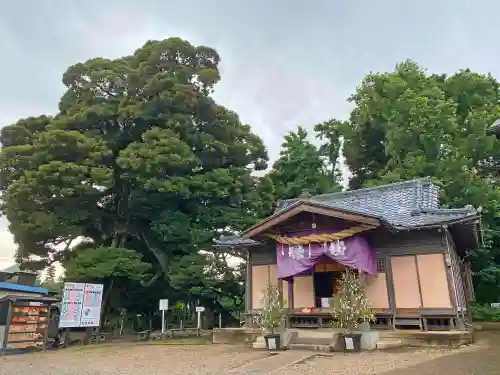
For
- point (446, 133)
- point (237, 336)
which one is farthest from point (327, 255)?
point (446, 133)

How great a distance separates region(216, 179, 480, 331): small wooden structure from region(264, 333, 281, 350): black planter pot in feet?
7.57

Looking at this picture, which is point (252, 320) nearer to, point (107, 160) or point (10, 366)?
point (10, 366)

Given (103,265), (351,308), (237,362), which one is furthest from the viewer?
(103,265)

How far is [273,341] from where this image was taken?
38.5ft

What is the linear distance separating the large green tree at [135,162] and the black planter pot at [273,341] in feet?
30.5

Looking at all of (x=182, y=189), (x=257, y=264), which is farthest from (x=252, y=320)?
(x=182, y=189)

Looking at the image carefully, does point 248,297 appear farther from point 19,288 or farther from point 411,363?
point 19,288

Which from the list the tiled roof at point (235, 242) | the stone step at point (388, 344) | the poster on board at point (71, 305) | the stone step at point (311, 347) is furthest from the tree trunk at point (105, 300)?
the stone step at point (388, 344)

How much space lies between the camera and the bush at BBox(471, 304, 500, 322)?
847 inches

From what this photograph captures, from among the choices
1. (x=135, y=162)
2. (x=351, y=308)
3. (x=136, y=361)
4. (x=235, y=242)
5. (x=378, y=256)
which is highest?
(x=135, y=162)

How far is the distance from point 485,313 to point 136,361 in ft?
64.1

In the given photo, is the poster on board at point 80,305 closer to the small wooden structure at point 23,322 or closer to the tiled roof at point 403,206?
the small wooden structure at point 23,322

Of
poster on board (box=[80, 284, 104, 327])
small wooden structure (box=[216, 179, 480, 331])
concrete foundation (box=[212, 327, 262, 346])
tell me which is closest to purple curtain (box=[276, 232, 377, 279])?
small wooden structure (box=[216, 179, 480, 331])

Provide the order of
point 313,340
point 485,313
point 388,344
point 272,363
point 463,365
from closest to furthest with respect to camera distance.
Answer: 1. point 463,365
2. point 272,363
3. point 388,344
4. point 313,340
5. point 485,313
